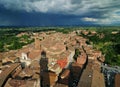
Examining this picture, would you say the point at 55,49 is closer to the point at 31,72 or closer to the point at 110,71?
the point at 110,71

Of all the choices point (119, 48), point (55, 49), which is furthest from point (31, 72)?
point (119, 48)

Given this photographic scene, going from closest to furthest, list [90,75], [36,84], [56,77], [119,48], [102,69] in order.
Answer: [36,84]
[90,75]
[56,77]
[102,69]
[119,48]

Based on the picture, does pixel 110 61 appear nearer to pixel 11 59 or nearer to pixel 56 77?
pixel 56 77

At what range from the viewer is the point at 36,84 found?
2033 cm

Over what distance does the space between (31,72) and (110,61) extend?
65.0 ft

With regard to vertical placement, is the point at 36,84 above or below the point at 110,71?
above

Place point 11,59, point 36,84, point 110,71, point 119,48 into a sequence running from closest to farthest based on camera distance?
point 36,84, point 110,71, point 11,59, point 119,48

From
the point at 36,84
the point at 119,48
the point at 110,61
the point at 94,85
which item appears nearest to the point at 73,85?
the point at 94,85

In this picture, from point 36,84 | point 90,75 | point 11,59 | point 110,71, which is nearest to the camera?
point 36,84

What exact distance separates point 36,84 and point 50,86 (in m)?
5.49

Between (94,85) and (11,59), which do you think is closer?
(94,85)

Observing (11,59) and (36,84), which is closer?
(36,84)

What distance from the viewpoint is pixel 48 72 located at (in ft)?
89.6

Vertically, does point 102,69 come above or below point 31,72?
below
